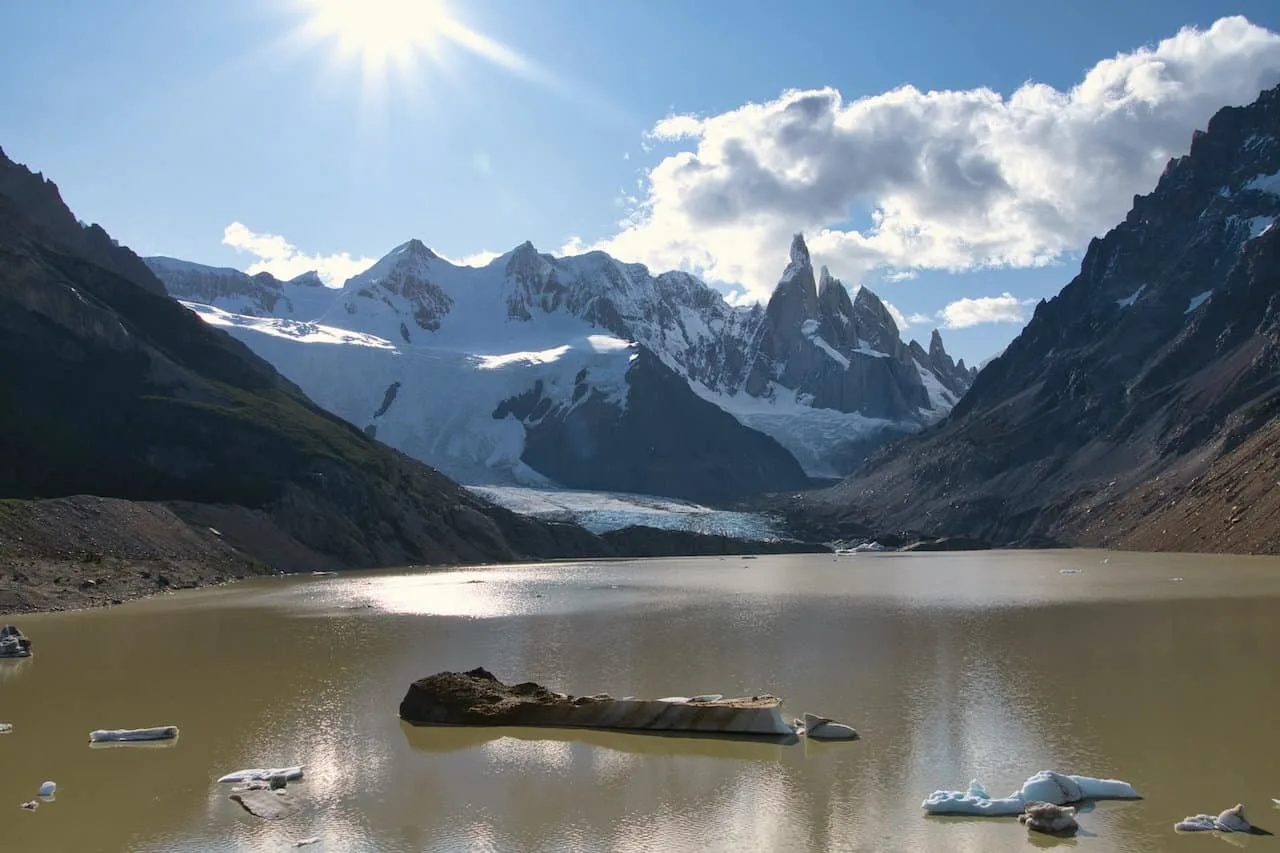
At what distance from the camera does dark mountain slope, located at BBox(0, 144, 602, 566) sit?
116188mm

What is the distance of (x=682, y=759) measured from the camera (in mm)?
27250

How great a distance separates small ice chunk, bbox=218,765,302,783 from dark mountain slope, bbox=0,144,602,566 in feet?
297

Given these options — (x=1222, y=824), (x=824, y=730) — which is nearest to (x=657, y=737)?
(x=824, y=730)

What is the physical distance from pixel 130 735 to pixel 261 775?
714 centimetres

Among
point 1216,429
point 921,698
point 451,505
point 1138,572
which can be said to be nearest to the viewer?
point 921,698

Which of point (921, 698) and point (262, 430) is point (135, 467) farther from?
point (921, 698)

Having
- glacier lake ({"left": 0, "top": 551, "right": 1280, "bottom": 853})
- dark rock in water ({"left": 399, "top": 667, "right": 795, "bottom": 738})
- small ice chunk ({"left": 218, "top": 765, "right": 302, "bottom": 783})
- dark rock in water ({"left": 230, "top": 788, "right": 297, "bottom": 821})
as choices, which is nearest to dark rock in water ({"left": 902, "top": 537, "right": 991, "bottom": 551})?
glacier lake ({"left": 0, "top": 551, "right": 1280, "bottom": 853})

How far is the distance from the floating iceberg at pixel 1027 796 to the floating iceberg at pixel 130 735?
21.3 metres

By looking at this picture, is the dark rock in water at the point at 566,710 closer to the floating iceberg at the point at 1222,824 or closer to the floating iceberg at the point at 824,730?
the floating iceberg at the point at 824,730

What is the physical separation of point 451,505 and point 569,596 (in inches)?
3225

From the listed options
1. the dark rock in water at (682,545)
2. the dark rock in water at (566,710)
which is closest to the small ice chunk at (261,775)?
the dark rock in water at (566,710)

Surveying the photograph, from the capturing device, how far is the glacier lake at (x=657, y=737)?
70.7ft

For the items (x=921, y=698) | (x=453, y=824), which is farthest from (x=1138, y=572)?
(x=453, y=824)

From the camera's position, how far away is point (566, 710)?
105 ft
